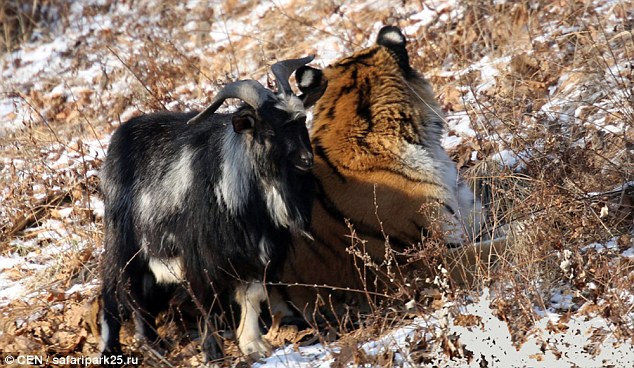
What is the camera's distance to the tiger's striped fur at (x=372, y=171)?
5.90 m

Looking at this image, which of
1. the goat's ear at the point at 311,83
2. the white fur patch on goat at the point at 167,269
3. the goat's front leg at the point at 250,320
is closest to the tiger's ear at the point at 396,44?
the goat's ear at the point at 311,83

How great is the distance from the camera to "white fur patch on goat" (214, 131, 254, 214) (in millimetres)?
5129

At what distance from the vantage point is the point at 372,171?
601 centimetres

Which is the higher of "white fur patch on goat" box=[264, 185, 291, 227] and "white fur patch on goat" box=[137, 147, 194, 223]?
"white fur patch on goat" box=[137, 147, 194, 223]

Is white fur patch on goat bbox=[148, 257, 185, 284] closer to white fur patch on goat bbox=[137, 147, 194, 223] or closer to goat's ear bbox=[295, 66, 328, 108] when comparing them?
white fur patch on goat bbox=[137, 147, 194, 223]

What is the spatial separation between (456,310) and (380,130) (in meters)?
1.77

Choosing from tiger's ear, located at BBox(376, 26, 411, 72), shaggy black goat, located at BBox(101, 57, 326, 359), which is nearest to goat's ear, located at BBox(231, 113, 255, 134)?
shaggy black goat, located at BBox(101, 57, 326, 359)

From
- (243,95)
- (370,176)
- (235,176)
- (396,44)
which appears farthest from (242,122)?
(396,44)

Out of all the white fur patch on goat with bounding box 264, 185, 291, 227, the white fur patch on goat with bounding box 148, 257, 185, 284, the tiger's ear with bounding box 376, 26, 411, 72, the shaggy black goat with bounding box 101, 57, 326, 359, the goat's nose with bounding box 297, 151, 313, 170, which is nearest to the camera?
the goat's nose with bounding box 297, 151, 313, 170

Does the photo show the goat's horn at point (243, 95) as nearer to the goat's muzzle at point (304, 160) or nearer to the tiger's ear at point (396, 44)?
the goat's muzzle at point (304, 160)

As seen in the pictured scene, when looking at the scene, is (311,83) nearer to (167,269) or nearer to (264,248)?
(264,248)

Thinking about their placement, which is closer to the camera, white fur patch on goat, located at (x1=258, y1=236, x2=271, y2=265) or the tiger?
white fur patch on goat, located at (x1=258, y1=236, x2=271, y2=265)

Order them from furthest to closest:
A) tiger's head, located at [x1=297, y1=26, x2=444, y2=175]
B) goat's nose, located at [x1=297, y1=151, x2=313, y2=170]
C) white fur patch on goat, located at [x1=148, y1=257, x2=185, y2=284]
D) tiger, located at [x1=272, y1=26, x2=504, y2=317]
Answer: tiger's head, located at [x1=297, y1=26, x2=444, y2=175], tiger, located at [x1=272, y1=26, x2=504, y2=317], white fur patch on goat, located at [x1=148, y1=257, x2=185, y2=284], goat's nose, located at [x1=297, y1=151, x2=313, y2=170]

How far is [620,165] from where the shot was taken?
5836 millimetres
